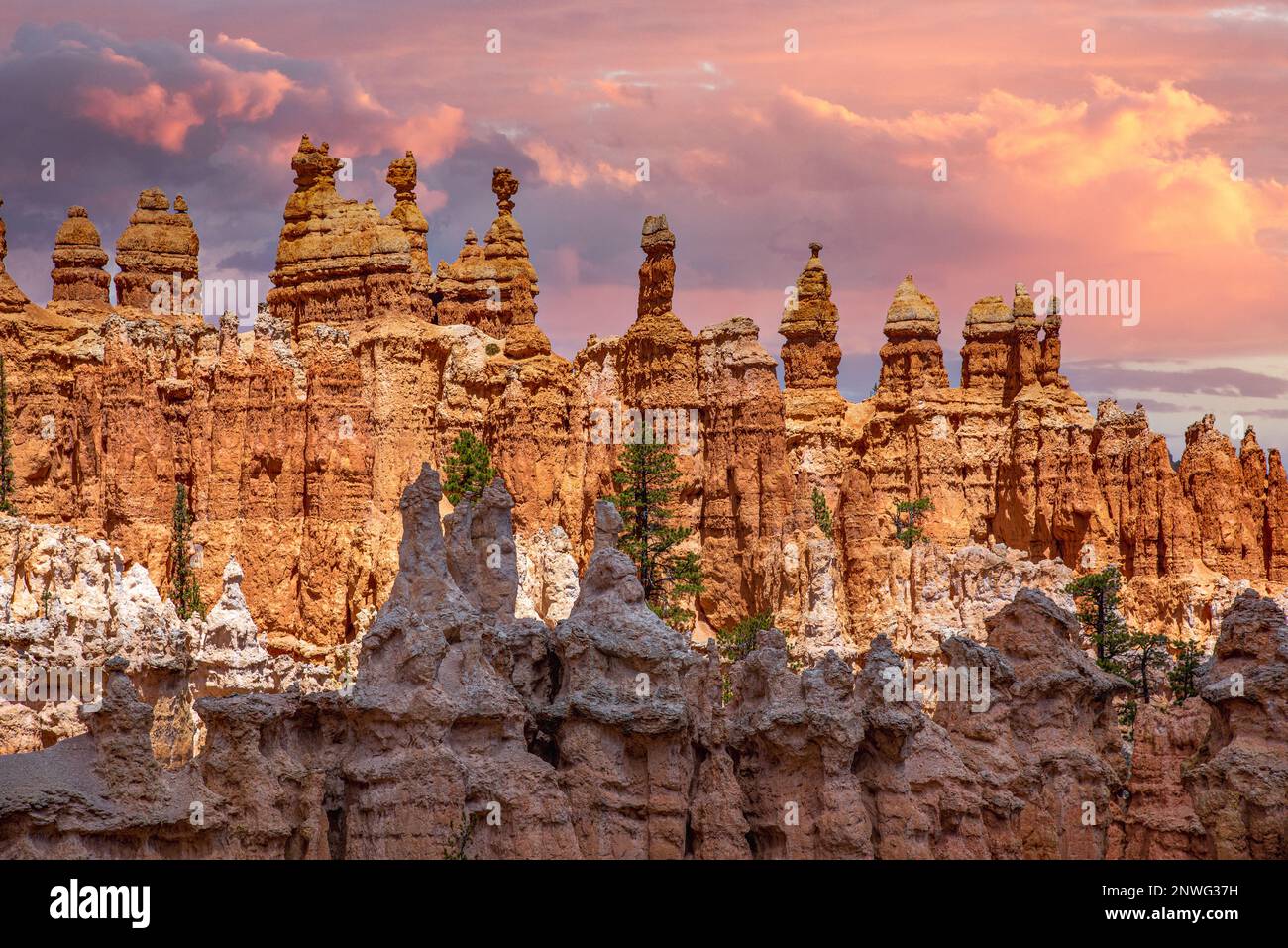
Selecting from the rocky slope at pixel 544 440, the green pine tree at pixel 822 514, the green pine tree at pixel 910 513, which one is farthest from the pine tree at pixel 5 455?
the green pine tree at pixel 910 513

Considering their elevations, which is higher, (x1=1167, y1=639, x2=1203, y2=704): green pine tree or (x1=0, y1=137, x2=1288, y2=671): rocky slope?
(x1=0, y1=137, x2=1288, y2=671): rocky slope

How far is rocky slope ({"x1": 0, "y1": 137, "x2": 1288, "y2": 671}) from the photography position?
64438 mm

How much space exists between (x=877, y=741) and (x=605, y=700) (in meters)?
3.79

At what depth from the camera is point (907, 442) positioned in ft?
282

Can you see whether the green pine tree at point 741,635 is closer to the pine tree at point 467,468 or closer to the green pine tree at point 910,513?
the pine tree at point 467,468

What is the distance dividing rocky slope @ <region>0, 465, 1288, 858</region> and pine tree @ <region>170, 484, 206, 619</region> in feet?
100

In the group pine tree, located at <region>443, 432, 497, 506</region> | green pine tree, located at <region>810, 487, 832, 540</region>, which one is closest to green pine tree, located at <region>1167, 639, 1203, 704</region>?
green pine tree, located at <region>810, 487, 832, 540</region>

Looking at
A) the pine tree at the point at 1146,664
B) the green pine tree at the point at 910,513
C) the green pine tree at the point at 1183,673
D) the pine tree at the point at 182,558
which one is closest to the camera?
the green pine tree at the point at 1183,673

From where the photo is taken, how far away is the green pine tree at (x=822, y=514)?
233 ft

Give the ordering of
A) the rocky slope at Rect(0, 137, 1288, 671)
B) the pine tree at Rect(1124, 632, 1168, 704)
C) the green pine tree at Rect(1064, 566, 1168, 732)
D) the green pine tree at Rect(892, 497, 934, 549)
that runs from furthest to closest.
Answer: the green pine tree at Rect(892, 497, 934, 549) < the rocky slope at Rect(0, 137, 1288, 671) < the pine tree at Rect(1124, 632, 1168, 704) < the green pine tree at Rect(1064, 566, 1168, 732)

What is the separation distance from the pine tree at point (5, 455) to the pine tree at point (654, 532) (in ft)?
54.7

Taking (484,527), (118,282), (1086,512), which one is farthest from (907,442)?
(484,527)

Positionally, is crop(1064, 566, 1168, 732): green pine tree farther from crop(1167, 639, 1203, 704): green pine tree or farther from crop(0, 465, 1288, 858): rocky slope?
crop(0, 465, 1288, 858): rocky slope
